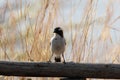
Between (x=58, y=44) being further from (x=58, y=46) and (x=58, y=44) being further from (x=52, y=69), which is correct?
(x=52, y=69)

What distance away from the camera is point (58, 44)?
10.8 feet

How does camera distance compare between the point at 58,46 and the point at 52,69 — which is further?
the point at 58,46

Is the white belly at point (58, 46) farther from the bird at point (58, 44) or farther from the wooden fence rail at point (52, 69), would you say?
the wooden fence rail at point (52, 69)

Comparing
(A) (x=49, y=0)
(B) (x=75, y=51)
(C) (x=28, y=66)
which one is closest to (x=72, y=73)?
(C) (x=28, y=66)

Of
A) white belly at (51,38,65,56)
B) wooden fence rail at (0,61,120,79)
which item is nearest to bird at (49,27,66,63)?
white belly at (51,38,65,56)

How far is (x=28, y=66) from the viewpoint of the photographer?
2.51 meters

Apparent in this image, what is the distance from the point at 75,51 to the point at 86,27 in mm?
248

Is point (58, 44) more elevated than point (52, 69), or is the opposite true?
point (58, 44)

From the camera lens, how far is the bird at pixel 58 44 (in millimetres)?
3309

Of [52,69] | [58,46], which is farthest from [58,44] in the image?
[52,69]

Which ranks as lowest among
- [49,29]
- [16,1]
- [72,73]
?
[72,73]

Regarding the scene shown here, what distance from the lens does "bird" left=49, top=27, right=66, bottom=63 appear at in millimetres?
3309

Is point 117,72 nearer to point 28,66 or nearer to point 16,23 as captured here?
point 28,66

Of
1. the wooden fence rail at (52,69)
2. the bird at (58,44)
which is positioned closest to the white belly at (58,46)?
the bird at (58,44)
